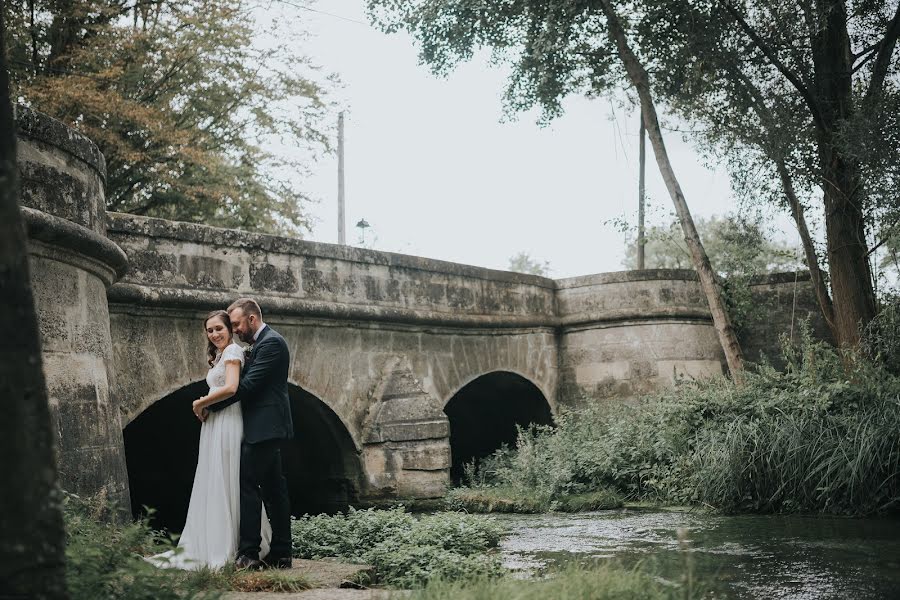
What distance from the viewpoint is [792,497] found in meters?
7.67

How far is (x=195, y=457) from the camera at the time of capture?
37.9 ft

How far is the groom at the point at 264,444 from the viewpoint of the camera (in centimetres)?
482

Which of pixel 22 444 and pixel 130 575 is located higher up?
pixel 22 444

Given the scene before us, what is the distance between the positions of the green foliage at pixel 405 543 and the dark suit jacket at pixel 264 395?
0.98 metres

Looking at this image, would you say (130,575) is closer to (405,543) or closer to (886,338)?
(405,543)

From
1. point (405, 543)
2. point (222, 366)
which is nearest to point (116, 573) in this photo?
point (222, 366)

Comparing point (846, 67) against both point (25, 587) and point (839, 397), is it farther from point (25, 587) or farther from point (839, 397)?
point (25, 587)

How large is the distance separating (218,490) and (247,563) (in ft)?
1.34

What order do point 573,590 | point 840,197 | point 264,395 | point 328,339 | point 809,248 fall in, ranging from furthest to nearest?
point 809,248 < point 840,197 < point 328,339 < point 264,395 < point 573,590

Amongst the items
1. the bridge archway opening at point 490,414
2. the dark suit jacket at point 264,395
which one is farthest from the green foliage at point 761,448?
the dark suit jacket at point 264,395

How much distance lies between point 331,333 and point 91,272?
145 inches

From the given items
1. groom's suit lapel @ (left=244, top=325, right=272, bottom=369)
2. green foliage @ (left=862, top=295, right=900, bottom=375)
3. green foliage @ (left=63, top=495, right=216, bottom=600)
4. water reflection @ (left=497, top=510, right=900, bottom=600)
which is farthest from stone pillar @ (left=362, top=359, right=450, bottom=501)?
green foliage @ (left=63, top=495, right=216, bottom=600)

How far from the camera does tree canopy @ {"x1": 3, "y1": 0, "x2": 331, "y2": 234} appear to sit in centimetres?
1445

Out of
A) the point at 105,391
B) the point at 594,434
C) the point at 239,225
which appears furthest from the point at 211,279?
the point at 239,225
